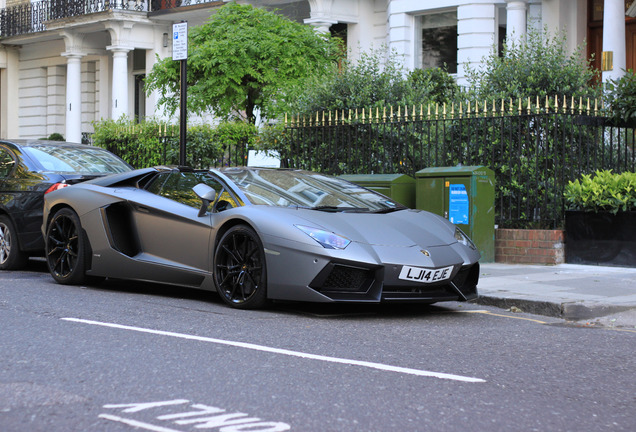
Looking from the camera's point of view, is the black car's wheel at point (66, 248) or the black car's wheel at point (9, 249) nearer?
the black car's wheel at point (66, 248)

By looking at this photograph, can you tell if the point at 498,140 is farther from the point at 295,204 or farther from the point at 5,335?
the point at 5,335

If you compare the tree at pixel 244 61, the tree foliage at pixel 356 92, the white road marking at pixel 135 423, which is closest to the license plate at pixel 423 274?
the white road marking at pixel 135 423

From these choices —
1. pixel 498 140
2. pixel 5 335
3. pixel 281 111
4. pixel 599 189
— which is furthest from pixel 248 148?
pixel 5 335

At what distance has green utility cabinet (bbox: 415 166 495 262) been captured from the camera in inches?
462

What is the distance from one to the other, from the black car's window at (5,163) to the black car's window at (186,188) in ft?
10.1

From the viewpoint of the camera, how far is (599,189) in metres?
11.6

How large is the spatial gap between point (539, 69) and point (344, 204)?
6522 mm

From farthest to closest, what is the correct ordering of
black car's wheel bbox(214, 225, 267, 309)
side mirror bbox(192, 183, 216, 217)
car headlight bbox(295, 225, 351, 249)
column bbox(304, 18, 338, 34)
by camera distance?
column bbox(304, 18, 338, 34) → side mirror bbox(192, 183, 216, 217) → black car's wheel bbox(214, 225, 267, 309) → car headlight bbox(295, 225, 351, 249)

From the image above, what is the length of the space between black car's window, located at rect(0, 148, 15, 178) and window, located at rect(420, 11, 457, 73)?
14.4m

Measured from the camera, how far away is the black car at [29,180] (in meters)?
10.8

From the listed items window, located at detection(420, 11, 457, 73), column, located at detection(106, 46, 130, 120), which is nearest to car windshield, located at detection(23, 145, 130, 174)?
window, located at detection(420, 11, 457, 73)

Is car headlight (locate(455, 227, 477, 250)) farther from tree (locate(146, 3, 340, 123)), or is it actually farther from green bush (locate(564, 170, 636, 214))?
tree (locate(146, 3, 340, 123))

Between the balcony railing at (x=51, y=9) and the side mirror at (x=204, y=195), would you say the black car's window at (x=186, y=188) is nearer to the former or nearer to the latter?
the side mirror at (x=204, y=195)

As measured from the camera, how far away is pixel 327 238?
732cm
